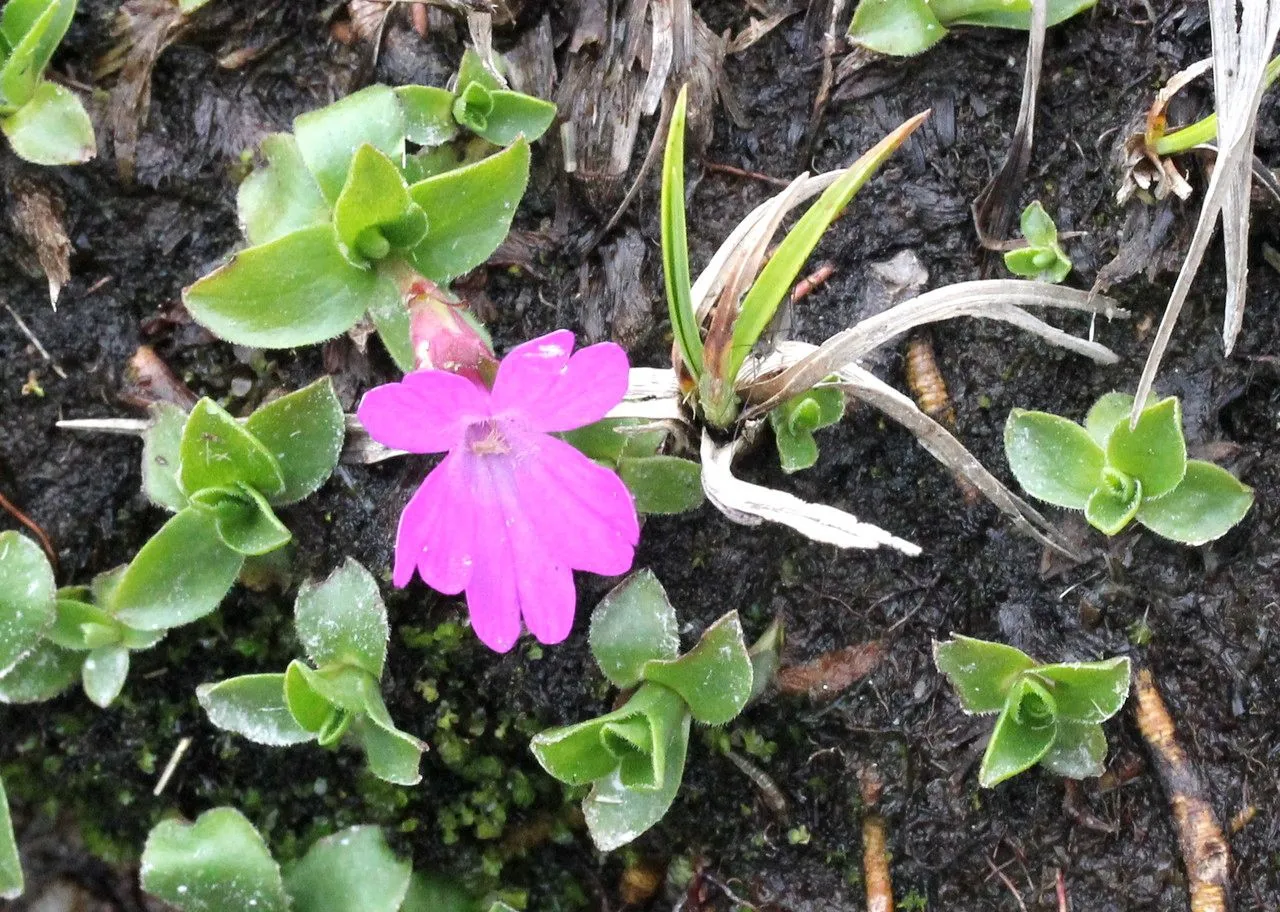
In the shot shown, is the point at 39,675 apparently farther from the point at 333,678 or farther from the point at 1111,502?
the point at 1111,502

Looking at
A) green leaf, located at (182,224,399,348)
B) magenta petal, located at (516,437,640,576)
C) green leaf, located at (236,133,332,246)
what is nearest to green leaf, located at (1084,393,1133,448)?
magenta petal, located at (516,437,640,576)

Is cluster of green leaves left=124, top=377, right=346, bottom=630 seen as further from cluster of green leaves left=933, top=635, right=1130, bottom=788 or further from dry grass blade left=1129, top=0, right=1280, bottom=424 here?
dry grass blade left=1129, top=0, right=1280, bottom=424

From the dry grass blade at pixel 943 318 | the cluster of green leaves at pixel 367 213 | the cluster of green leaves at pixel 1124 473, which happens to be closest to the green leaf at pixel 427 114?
the cluster of green leaves at pixel 367 213

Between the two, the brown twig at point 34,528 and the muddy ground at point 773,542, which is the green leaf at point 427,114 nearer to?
the muddy ground at point 773,542

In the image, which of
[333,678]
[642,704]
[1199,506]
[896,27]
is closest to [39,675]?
[333,678]

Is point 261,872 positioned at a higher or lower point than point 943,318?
lower

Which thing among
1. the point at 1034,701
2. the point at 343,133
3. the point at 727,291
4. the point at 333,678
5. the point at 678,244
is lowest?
the point at 1034,701

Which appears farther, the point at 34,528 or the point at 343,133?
the point at 34,528
